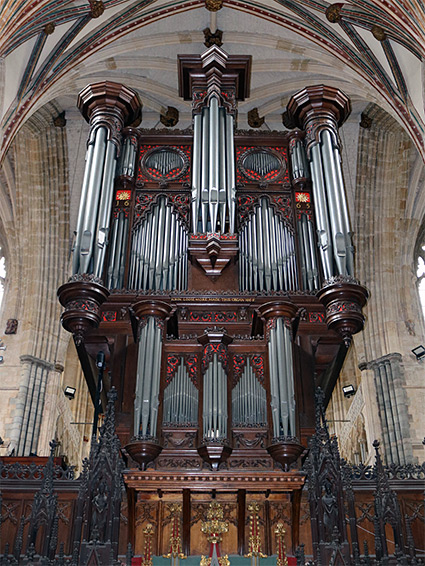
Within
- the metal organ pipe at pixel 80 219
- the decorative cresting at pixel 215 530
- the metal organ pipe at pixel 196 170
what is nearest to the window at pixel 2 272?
the metal organ pipe at pixel 80 219

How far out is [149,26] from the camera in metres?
13.9

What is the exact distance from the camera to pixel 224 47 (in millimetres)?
14539

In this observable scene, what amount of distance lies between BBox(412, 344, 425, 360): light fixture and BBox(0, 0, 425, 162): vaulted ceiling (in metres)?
4.70

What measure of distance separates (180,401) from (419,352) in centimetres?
731

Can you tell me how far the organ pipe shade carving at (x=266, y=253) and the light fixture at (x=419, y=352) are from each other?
500 centimetres

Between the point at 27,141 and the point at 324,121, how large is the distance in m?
7.18

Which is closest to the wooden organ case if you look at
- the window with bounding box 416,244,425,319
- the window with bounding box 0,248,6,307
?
the window with bounding box 416,244,425,319

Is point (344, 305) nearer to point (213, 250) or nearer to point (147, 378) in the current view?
point (213, 250)

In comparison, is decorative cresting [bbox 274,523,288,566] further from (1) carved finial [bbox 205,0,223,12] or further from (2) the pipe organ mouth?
(1) carved finial [bbox 205,0,223,12]

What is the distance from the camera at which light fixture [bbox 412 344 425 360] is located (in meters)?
14.3

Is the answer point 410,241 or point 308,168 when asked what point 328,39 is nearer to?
point 308,168

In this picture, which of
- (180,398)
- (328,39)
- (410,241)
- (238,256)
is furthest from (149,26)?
(180,398)

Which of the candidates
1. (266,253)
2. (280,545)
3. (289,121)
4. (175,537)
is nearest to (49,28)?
(289,121)

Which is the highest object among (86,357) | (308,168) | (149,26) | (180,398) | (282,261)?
(149,26)
